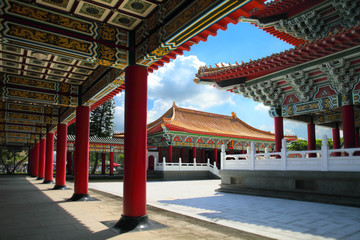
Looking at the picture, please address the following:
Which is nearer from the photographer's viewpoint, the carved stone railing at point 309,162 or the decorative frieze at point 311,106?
the carved stone railing at point 309,162

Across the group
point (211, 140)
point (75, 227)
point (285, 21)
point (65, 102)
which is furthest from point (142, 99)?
point (211, 140)

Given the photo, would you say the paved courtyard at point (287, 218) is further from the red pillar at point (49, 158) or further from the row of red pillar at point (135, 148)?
the red pillar at point (49, 158)

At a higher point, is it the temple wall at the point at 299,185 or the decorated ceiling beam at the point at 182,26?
the decorated ceiling beam at the point at 182,26

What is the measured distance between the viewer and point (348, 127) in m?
9.91

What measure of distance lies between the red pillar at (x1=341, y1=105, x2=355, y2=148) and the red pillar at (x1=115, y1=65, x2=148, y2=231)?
7.60 meters

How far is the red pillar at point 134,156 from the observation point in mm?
5688

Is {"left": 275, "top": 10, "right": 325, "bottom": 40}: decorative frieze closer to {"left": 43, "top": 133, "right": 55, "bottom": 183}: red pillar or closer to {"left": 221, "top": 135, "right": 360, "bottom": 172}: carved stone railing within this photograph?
{"left": 221, "top": 135, "right": 360, "bottom": 172}: carved stone railing

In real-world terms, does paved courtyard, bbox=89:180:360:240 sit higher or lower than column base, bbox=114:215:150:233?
lower

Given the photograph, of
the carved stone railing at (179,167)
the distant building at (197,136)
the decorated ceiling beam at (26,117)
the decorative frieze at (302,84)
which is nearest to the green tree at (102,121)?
the distant building at (197,136)

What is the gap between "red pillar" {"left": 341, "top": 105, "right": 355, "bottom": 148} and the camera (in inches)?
386

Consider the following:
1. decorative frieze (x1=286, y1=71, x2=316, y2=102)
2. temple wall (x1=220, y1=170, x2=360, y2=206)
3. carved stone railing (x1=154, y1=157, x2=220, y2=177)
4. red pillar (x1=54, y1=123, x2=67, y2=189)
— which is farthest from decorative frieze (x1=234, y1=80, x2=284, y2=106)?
carved stone railing (x1=154, y1=157, x2=220, y2=177)

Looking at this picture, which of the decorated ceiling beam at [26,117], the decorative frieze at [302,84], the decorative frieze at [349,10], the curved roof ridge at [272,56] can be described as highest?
the decorative frieze at [349,10]

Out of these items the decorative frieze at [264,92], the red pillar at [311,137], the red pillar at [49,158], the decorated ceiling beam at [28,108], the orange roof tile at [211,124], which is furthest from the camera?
the orange roof tile at [211,124]

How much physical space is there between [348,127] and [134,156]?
7.93m
